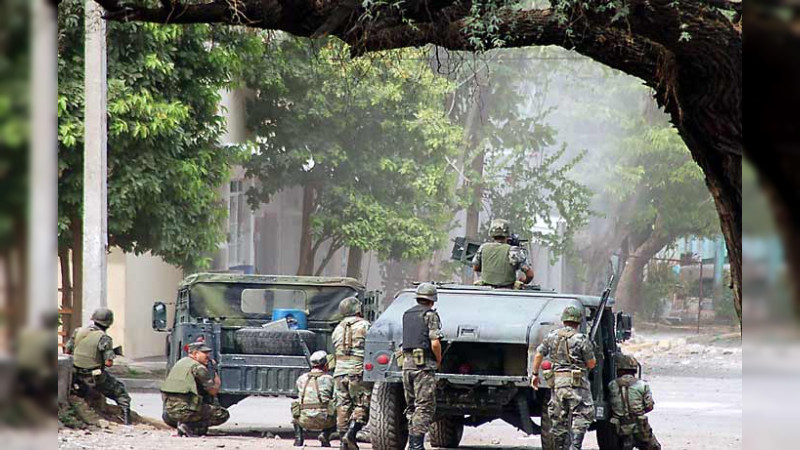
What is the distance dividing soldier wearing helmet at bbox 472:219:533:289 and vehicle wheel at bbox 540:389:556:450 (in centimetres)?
203

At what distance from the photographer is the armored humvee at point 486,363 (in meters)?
11.3

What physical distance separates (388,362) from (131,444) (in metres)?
→ 2.58

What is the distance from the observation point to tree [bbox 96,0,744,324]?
291 inches

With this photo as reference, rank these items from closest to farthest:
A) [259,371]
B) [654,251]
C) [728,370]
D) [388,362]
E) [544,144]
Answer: [388,362]
[259,371]
[728,370]
[544,144]
[654,251]

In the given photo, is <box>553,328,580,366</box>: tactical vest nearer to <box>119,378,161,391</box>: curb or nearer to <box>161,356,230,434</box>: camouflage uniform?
<box>161,356,230,434</box>: camouflage uniform

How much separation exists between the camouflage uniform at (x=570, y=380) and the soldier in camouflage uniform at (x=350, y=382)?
187 cm

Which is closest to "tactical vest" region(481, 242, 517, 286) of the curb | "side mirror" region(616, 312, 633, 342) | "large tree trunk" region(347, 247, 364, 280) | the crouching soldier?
"side mirror" region(616, 312, 633, 342)

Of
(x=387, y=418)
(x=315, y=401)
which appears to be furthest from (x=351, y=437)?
(x=315, y=401)

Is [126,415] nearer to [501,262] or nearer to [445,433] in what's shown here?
[445,433]

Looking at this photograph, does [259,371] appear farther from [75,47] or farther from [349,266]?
[349,266]

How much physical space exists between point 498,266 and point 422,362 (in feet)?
8.22

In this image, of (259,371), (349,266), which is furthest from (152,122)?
(349,266)

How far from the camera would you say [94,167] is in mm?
15891

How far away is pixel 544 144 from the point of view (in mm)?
35719
